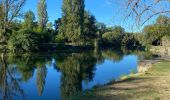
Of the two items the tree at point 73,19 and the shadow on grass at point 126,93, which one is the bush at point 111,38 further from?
the shadow on grass at point 126,93

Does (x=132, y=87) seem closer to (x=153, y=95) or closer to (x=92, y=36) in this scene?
(x=153, y=95)

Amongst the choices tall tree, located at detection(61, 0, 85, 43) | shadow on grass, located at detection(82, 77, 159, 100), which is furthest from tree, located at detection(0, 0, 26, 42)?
shadow on grass, located at detection(82, 77, 159, 100)

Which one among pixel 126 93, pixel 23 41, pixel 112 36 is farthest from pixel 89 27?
pixel 126 93

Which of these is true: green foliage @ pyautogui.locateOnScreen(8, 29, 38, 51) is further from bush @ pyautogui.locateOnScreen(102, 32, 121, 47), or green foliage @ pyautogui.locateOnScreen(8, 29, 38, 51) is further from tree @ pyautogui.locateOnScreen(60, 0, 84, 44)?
bush @ pyautogui.locateOnScreen(102, 32, 121, 47)

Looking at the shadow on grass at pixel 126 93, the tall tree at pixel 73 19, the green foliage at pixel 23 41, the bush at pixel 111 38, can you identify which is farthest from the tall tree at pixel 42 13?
the shadow on grass at pixel 126 93

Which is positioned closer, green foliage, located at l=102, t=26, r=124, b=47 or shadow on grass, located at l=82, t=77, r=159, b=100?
shadow on grass, located at l=82, t=77, r=159, b=100

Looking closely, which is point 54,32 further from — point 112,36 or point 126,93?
point 126,93

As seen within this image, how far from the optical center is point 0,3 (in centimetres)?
6725

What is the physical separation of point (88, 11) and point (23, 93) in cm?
8815

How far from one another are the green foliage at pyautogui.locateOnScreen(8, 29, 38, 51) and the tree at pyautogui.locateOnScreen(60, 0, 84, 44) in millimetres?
22737

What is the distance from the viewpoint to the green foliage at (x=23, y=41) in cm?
5922

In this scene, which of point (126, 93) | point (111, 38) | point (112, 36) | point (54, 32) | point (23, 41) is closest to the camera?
point (126, 93)

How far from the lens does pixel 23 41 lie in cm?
5950

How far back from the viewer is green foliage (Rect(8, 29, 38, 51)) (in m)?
59.2
